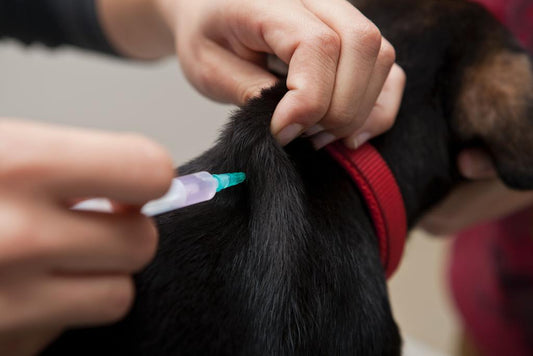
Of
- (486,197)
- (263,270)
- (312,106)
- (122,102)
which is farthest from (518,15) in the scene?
(122,102)

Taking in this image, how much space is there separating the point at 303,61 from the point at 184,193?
16 cm

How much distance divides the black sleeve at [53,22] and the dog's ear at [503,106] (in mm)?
588

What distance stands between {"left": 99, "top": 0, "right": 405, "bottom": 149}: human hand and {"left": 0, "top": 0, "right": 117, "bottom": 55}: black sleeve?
0.31 m

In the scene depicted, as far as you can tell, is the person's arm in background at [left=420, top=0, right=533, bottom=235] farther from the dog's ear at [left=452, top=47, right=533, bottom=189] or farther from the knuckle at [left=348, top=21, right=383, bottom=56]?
the knuckle at [left=348, top=21, right=383, bottom=56]

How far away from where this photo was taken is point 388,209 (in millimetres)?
538

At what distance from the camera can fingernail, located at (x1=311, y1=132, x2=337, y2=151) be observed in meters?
0.50

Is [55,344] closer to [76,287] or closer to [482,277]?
[76,287]

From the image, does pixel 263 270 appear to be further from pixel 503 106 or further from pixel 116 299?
pixel 503 106

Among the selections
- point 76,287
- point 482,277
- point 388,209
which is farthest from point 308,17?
point 482,277

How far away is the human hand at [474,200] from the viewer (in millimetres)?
671

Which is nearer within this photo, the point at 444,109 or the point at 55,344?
the point at 55,344

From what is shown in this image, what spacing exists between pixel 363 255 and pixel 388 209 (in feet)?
0.20

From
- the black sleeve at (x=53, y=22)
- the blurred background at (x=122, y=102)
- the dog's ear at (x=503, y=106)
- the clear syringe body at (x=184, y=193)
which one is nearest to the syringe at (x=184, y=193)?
the clear syringe body at (x=184, y=193)

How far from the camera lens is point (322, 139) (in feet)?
1.65
